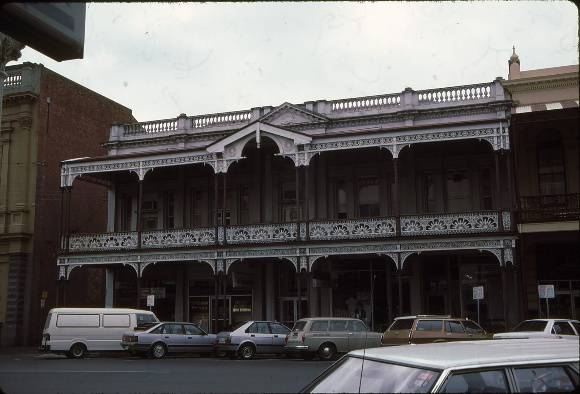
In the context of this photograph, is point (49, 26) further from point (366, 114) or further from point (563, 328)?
point (366, 114)

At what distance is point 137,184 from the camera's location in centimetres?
3309

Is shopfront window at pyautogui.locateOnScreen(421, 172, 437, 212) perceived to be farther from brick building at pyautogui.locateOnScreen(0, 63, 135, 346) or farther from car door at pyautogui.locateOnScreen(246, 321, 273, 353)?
brick building at pyautogui.locateOnScreen(0, 63, 135, 346)

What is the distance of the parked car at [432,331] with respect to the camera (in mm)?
19562

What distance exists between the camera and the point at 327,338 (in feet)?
73.0

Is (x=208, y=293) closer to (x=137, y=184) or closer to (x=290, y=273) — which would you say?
(x=290, y=273)

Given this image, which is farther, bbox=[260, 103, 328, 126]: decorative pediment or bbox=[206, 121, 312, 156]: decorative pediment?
bbox=[260, 103, 328, 126]: decorative pediment

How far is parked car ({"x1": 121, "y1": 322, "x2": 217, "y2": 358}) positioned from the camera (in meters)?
23.5

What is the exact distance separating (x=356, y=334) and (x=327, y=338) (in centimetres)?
103

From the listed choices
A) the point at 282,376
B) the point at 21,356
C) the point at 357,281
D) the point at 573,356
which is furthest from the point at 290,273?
the point at 573,356

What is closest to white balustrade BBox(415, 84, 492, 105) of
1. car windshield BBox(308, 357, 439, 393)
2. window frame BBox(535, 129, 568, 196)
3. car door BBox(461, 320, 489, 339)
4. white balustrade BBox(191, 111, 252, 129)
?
window frame BBox(535, 129, 568, 196)

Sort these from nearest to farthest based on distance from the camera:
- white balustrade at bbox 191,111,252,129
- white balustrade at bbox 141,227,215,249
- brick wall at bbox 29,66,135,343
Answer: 1. white balustrade at bbox 141,227,215,249
2. white balustrade at bbox 191,111,252,129
3. brick wall at bbox 29,66,135,343

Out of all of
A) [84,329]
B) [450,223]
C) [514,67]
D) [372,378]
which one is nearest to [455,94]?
[514,67]

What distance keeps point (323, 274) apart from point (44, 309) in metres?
15.1

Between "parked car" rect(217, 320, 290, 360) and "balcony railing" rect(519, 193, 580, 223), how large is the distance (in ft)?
31.2
